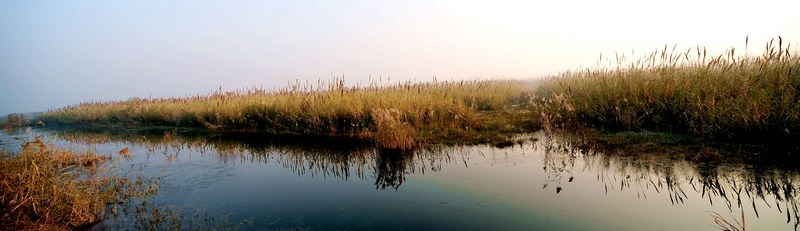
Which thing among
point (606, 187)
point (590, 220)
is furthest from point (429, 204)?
point (606, 187)

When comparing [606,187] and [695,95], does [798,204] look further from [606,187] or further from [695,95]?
[695,95]

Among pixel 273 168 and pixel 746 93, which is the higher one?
pixel 746 93

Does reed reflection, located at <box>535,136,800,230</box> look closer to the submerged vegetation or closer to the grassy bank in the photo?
the submerged vegetation

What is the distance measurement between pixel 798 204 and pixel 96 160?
8.97 meters

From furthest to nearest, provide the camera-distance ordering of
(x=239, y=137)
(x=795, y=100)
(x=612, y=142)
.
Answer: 1. (x=239, y=137)
2. (x=612, y=142)
3. (x=795, y=100)

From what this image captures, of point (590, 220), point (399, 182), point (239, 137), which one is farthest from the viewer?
point (239, 137)

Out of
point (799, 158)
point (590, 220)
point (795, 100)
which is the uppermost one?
point (795, 100)

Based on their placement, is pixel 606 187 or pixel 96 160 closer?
pixel 606 187

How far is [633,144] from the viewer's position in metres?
5.80

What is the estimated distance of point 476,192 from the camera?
4035 mm

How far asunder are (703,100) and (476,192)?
16.4ft

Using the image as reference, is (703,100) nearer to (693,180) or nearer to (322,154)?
(693,180)

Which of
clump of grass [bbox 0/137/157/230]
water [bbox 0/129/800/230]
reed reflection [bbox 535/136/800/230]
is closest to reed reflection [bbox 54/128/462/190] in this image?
water [bbox 0/129/800/230]

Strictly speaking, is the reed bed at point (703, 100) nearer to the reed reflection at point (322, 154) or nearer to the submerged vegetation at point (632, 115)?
the submerged vegetation at point (632, 115)
